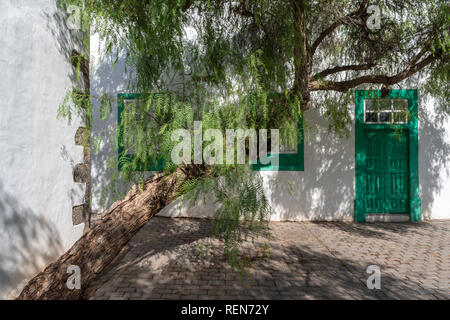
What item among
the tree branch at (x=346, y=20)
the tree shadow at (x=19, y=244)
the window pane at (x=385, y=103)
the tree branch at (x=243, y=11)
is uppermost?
the tree branch at (x=346, y=20)

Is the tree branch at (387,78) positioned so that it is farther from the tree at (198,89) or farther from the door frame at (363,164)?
the door frame at (363,164)

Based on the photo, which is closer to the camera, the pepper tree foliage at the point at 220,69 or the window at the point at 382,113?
the pepper tree foliage at the point at 220,69

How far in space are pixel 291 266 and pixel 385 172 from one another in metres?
4.09

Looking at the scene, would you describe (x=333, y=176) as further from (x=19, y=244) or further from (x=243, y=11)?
(x=19, y=244)

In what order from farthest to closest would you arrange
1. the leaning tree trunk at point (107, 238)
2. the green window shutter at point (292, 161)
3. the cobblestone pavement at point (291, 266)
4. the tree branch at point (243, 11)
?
the green window shutter at point (292, 161) < the tree branch at point (243, 11) < the cobblestone pavement at point (291, 266) < the leaning tree trunk at point (107, 238)

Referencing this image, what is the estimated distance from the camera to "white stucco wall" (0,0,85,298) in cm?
308

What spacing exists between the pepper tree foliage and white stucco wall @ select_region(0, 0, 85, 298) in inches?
16.4

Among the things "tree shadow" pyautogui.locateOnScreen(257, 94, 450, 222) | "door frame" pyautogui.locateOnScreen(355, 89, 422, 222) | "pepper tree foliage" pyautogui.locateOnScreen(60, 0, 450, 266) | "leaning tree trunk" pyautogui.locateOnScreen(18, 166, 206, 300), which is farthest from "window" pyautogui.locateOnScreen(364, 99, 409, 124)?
"leaning tree trunk" pyautogui.locateOnScreen(18, 166, 206, 300)

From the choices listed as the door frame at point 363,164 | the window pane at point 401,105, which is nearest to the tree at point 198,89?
the window pane at point 401,105

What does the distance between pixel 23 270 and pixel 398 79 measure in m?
5.70

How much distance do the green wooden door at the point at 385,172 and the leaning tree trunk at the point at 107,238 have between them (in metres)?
5.41

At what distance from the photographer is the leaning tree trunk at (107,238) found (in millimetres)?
2680

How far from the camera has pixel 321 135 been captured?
7184mm

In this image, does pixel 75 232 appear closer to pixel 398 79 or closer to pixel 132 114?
pixel 132 114
